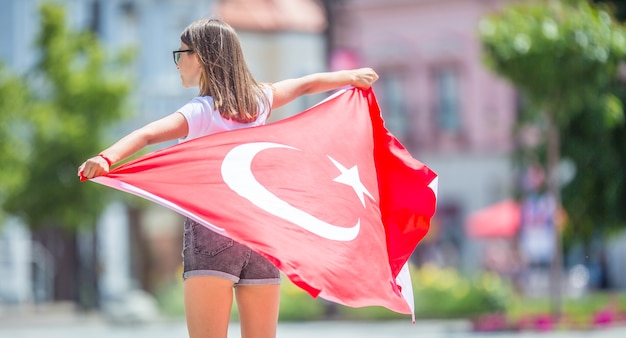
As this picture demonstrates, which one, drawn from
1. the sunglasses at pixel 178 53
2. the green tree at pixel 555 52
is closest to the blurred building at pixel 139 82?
the green tree at pixel 555 52

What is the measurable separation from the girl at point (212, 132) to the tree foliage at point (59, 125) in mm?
25915

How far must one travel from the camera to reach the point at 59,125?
31172 mm

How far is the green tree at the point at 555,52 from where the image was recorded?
20.0m

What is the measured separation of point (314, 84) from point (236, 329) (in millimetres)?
16034

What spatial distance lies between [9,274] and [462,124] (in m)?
17.6

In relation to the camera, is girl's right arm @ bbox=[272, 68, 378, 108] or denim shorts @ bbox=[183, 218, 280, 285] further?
girl's right arm @ bbox=[272, 68, 378, 108]

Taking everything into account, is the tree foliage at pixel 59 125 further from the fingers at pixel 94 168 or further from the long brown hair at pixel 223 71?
the fingers at pixel 94 168

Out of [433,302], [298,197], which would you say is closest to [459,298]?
[433,302]

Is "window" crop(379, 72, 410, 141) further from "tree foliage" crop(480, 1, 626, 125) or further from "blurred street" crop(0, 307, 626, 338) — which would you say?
"tree foliage" crop(480, 1, 626, 125)

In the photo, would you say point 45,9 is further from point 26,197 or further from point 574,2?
point 574,2

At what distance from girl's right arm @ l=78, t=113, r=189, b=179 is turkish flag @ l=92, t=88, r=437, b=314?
0.11 m

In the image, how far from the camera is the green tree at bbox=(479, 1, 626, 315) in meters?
20.0

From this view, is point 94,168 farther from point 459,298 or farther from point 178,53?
point 459,298

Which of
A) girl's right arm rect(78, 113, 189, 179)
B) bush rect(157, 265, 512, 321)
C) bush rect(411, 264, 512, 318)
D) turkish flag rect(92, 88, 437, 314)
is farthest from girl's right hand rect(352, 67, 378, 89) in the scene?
bush rect(411, 264, 512, 318)
